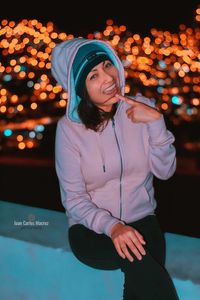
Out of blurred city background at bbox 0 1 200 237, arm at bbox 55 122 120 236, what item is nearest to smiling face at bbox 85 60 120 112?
arm at bbox 55 122 120 236

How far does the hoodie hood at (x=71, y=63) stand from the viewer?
1.69m

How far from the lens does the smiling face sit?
5.41 feet

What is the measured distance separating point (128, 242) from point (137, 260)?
64 mm

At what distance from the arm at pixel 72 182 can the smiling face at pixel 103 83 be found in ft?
0.61

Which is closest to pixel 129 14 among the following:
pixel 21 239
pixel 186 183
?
pixel 186 183

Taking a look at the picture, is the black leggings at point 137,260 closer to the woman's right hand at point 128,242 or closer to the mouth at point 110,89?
the woman's right hand at point 128,242

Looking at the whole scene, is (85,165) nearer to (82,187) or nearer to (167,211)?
(82,187)

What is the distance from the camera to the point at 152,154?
1714mm

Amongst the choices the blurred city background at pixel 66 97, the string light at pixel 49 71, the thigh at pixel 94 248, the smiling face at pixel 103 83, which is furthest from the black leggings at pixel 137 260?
the string light at pixel 49 71

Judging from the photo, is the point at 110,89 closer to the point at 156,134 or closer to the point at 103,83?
the point at 103,83

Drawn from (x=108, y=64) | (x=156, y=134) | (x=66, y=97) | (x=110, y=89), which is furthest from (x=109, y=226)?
(x=66, y=97)

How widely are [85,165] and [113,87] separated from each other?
320 millimetres

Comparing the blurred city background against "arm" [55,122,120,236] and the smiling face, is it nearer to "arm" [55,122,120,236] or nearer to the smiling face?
"arm" [55,122,120,236]

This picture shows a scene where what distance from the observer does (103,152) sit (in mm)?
1720
